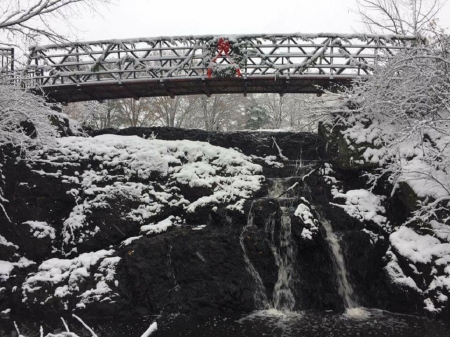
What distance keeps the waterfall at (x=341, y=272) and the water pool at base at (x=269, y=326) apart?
32 centimetres

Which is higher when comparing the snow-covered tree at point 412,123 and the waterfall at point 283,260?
the snow-covered tree at point 412,123

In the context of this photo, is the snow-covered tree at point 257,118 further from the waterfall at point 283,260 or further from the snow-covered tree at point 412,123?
the waterfall at point 283,260

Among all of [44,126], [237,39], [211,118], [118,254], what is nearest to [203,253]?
[118,254]

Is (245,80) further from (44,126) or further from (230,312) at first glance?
(230,312)

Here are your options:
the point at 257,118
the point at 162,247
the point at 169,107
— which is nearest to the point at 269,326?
the point at 162,247

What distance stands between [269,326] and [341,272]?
7.75ft

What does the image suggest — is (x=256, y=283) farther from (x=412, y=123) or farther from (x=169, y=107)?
(x=169, y=107)

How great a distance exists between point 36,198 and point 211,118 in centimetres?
1932

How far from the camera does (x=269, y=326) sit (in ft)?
22.4

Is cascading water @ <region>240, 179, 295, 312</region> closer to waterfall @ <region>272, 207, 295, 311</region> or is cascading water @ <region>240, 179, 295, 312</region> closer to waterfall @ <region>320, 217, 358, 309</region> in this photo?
waterfall @ <region>272, 207, 295, 311</region>

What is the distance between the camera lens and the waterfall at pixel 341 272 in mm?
7864

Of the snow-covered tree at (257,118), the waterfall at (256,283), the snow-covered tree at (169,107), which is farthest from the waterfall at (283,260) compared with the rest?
the snow-covered tree at (257,118)

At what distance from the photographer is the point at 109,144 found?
34.8 feet

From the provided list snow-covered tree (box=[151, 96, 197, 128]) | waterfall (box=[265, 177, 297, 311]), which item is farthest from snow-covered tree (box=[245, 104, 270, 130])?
waterfall (box=[265, 177, 297, 311])
